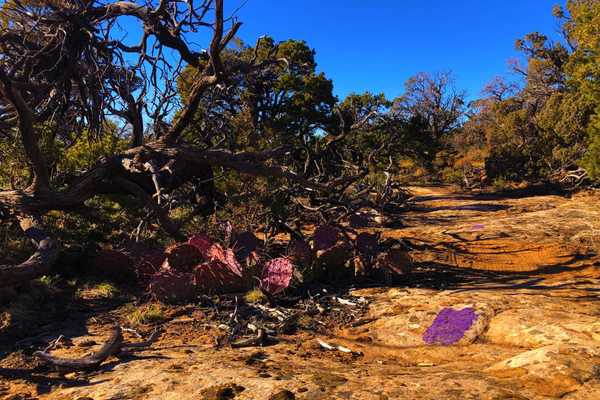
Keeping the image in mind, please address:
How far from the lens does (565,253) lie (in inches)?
283

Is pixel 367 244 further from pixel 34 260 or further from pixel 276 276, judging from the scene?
pixel 34 260

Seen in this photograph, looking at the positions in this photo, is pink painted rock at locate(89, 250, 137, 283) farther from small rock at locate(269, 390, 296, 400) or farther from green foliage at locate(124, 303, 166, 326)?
small rock at locate(269, 390, 296, 400)

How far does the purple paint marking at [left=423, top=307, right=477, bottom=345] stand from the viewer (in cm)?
332

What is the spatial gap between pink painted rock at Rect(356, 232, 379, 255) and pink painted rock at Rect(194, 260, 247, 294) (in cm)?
174

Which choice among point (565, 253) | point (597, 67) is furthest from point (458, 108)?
point (565, 253)

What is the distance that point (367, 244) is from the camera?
18.5ft

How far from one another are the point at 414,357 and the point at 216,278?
93.7 inches

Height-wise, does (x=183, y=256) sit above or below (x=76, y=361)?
above

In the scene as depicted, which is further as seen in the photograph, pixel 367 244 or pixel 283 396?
pixel 367 244

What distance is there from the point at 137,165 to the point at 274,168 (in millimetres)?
1956

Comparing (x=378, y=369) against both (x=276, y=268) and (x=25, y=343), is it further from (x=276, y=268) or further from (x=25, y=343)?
(x=25, y=343)

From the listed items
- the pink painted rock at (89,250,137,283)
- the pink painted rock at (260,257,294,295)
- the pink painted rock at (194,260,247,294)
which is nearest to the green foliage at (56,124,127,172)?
the pink painted rock at (89,250,137,283)

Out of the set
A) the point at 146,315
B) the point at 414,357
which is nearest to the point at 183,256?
the point at 146,315

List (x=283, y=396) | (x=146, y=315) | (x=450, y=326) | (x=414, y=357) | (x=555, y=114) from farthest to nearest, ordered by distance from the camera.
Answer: (x=555, y=114)
(x=146, y=315)
(x=450, y=326)
(x=414, y=357)
(x=283, y=396)
